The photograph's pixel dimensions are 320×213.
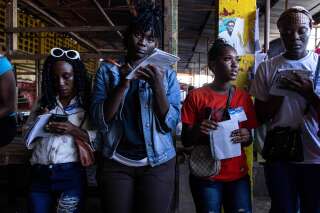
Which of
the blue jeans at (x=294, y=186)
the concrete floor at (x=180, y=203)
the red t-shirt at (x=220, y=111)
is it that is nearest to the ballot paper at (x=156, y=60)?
the red t-shirt at (x=220, y=111)

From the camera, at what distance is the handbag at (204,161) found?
242 centimetres

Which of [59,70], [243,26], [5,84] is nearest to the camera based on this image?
[5,84]

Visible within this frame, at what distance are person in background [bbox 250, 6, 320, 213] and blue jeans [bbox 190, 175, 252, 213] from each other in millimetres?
163

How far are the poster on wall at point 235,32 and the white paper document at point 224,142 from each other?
114cm

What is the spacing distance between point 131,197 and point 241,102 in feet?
3.09

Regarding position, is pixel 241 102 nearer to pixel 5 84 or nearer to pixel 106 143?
pixel 106 143

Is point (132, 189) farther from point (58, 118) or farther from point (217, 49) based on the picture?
point (217, 49)

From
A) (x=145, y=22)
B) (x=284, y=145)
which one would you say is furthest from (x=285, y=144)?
(x=145, y=22)

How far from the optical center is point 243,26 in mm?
3426

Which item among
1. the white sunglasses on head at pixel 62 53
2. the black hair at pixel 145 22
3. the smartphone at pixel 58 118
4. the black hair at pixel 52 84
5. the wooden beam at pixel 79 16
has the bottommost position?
the smartphone at pixel 58 118

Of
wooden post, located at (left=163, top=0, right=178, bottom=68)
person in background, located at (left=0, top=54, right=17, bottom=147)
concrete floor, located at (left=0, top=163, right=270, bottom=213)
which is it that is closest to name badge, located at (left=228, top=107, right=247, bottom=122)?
wooden post, located at (left=163, top=0, right=178, bottom=68)

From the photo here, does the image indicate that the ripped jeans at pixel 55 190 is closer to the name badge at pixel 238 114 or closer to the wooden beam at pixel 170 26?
the name badge at pixel 238 114

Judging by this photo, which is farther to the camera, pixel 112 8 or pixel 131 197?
pixel 112 8

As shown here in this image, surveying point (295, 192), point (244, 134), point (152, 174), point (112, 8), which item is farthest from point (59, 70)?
point (112, 8)
